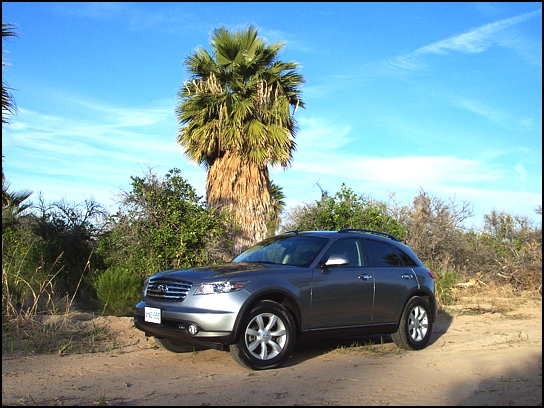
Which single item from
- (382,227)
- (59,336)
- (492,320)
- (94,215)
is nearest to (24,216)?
(94,215)

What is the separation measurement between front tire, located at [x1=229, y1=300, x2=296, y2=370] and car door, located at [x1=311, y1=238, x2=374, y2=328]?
57cm

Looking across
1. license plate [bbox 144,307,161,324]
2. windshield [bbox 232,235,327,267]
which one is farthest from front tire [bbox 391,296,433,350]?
license plate [bbox 144,307,161,324]

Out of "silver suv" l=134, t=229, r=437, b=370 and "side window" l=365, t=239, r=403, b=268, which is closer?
"silver suv" l=134, t=229, r=437, b=370

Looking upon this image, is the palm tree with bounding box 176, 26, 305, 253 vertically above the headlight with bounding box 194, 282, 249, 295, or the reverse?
the palm tree with bounding box 176, 26, 305, 253

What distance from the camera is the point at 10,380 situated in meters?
6.31

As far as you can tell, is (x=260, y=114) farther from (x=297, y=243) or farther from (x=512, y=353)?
(x=512, y=353)

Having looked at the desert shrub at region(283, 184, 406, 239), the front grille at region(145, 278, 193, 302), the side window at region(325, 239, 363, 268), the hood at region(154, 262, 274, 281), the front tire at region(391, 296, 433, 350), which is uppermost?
the desert shrub at region(283, 184, 406, 239)

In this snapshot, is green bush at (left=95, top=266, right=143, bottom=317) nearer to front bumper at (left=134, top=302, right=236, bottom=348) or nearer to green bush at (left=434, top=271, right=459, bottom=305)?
front bumper at (left=134, top=302, right=236, bottom=348)

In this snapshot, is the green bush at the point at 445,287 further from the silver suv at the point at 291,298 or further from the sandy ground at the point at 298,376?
the silver suv at the point at 291,298

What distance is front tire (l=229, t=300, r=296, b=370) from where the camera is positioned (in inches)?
268

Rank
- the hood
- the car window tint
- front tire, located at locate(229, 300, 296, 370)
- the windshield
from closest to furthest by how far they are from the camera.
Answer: front tire, located at locate(229, 300, 296, 370) < the hood < the windshield < the car window tint

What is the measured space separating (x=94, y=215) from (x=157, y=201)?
2.90 meters

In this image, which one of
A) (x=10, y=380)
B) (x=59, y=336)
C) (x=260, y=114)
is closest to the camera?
(x=10, y=380)

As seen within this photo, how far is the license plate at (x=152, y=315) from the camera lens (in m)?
7.14
